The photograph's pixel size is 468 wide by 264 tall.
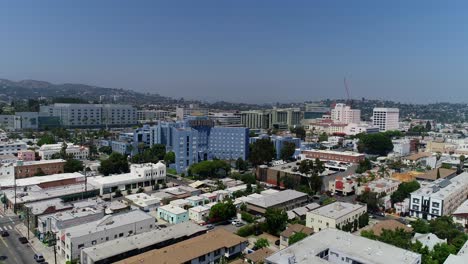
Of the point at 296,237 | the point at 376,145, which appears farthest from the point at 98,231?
the point at 376,145

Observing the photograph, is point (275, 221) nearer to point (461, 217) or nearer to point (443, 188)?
point (461, 217)

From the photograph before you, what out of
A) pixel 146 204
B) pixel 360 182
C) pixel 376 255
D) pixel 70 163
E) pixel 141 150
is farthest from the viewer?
pixel 141 150

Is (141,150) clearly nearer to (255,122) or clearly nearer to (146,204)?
(146,204)

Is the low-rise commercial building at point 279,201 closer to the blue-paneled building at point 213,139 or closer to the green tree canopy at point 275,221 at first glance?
the green tree canopy at point 275,221

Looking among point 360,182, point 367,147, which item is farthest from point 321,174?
point 367,147

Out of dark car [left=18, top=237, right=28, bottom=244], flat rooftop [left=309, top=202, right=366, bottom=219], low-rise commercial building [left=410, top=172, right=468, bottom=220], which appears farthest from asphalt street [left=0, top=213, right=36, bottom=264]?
low-rise commercial building [left=410, top=172, right=468, bottom=220]

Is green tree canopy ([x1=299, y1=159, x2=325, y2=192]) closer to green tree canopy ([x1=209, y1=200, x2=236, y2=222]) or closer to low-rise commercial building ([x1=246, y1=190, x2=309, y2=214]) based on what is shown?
low-rise commercial building ([x1=246, y1=190, x2=309, y2=214])

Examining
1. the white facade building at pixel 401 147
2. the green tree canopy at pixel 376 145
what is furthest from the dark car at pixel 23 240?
the white facade building at pixel 401 147
